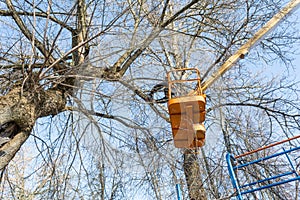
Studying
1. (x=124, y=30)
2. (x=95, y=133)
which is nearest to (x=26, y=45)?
(x=124, y=30)

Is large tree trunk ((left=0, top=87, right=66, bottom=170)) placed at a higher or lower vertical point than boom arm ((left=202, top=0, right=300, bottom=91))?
lower

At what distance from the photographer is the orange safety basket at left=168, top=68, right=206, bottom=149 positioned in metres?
2.90

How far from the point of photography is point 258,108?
516 centimetres

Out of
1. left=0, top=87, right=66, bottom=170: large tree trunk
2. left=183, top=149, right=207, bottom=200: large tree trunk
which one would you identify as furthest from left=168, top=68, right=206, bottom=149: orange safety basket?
left=0, top=87, right=66, bottom=170: large tree trunk

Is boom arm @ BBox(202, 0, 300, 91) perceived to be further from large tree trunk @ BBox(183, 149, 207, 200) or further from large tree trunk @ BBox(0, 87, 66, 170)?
large tree trunk @ BBox(0, 87, 66, 170)

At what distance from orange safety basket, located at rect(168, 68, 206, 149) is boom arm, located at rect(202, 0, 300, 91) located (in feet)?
0.56

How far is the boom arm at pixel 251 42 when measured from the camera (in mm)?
3350

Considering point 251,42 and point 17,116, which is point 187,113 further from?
point 17,116

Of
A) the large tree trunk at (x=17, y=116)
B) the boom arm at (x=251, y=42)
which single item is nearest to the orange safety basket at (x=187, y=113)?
the boom arm at (x=251, y=42)

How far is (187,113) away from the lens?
→ 2938mm

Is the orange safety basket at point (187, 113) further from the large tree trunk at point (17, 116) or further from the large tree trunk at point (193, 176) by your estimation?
the large tree trunk at point (17, 116)

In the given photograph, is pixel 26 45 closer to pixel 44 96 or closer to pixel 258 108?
pixel 44 96

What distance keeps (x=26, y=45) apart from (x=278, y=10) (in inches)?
106

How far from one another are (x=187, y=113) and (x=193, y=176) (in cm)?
137
